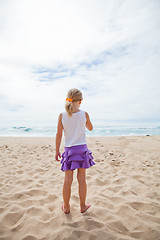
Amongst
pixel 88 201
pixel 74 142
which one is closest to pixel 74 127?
pixel 74 142

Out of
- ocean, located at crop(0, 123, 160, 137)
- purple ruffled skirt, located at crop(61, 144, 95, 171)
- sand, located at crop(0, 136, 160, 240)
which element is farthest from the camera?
ocean, located at crop(0, 123, 160, 137)

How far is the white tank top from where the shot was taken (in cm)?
242

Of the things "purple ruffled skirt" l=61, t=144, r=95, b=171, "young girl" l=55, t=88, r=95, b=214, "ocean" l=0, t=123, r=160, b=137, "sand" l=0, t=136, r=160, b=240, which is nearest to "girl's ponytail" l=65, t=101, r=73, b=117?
"young girl" l=55, t=88, r=95, b=214

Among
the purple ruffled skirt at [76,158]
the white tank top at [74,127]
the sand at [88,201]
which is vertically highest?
the white tank top at [74,127]

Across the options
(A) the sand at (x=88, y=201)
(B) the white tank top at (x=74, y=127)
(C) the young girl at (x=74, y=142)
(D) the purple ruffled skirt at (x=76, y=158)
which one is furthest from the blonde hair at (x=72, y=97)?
(A) the sand at (x=88, y=201)

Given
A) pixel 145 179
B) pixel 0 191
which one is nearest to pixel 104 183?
pixel 145 179

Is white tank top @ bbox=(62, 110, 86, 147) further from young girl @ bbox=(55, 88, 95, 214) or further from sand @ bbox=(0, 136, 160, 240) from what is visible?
sand @ bbox=(0, 136, 160, 240)

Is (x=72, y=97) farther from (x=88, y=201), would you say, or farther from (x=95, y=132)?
(x=95, y=132)

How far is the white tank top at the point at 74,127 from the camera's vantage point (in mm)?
2418

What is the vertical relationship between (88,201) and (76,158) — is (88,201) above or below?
below

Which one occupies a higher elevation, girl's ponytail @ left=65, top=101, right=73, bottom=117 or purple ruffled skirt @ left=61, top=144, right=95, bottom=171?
girl's ponytail @ left=65, top=101, right=73, bottom=117

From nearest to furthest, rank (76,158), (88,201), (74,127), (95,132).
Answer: (76,158), (74,127), (88,201), (95,132)

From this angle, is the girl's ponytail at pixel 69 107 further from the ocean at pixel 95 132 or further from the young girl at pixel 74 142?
the ocean at pixel 95 132

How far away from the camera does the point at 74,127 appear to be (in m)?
2.44
